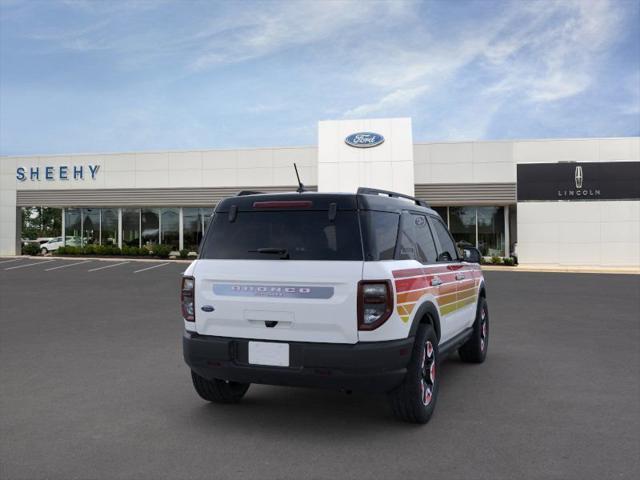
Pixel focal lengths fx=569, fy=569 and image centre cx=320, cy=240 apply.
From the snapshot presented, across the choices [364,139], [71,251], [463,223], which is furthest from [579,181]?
[71,251]

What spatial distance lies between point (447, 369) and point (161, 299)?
29.6 ft

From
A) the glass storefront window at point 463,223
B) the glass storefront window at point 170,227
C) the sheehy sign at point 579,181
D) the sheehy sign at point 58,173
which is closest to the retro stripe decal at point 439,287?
the sheehy sign at point 579,181

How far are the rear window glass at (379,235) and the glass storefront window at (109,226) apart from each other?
32.4 metres

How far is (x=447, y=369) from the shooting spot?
6.78m

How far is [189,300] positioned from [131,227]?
31404 millimetres

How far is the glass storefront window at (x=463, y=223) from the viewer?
30.3m

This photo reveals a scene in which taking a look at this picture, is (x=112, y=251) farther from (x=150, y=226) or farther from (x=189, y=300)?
(x=189, y=300)

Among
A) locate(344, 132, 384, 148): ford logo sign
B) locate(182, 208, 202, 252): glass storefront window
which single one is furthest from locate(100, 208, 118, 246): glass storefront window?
locate(344, 132, 384, 148): ford logo sign

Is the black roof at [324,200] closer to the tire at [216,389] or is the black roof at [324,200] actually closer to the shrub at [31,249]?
the tire at [216,389]

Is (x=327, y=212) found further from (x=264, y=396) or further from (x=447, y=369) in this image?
(x=447, y=369)

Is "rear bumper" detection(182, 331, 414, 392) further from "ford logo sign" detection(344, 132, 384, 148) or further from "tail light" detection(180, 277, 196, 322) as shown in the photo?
"ford logo sign" detection(344, 132, 384, 148)

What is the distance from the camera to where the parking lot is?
3.83 metres

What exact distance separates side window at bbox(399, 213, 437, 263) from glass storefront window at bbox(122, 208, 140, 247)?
3075 cm

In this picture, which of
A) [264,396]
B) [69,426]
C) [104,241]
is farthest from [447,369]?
[104,241]
